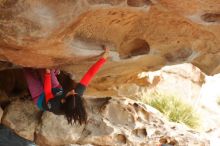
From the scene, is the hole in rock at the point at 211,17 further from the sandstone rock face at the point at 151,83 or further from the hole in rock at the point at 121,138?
the hole in rock at the point at 121,138

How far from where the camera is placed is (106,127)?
641cm

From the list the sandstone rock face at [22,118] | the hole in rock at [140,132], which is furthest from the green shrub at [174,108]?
the sandstone rock face at [22,118]

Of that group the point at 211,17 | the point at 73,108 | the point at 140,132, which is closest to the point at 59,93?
the point at 73,108

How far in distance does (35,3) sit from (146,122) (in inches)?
123

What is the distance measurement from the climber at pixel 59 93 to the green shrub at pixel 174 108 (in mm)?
4356

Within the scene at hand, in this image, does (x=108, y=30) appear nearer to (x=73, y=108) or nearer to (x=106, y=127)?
(x=73, y=108)

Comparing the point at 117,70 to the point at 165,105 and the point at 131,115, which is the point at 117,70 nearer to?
the point at 131,115

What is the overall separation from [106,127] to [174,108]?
3.61 metres

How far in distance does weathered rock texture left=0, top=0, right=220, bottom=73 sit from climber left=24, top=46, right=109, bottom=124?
23cm

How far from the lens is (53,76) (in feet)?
18.2

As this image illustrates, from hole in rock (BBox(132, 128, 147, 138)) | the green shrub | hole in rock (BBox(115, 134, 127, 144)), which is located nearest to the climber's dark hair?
hole in rock (BBox(115, 134, 127, 144))

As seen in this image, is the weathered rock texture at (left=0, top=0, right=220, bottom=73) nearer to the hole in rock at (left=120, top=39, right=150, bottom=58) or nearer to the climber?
the hole in rock at (left=120, top=39, right=150, bottom=58)

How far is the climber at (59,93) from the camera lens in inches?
191

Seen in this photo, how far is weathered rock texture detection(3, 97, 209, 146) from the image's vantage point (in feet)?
20.3
